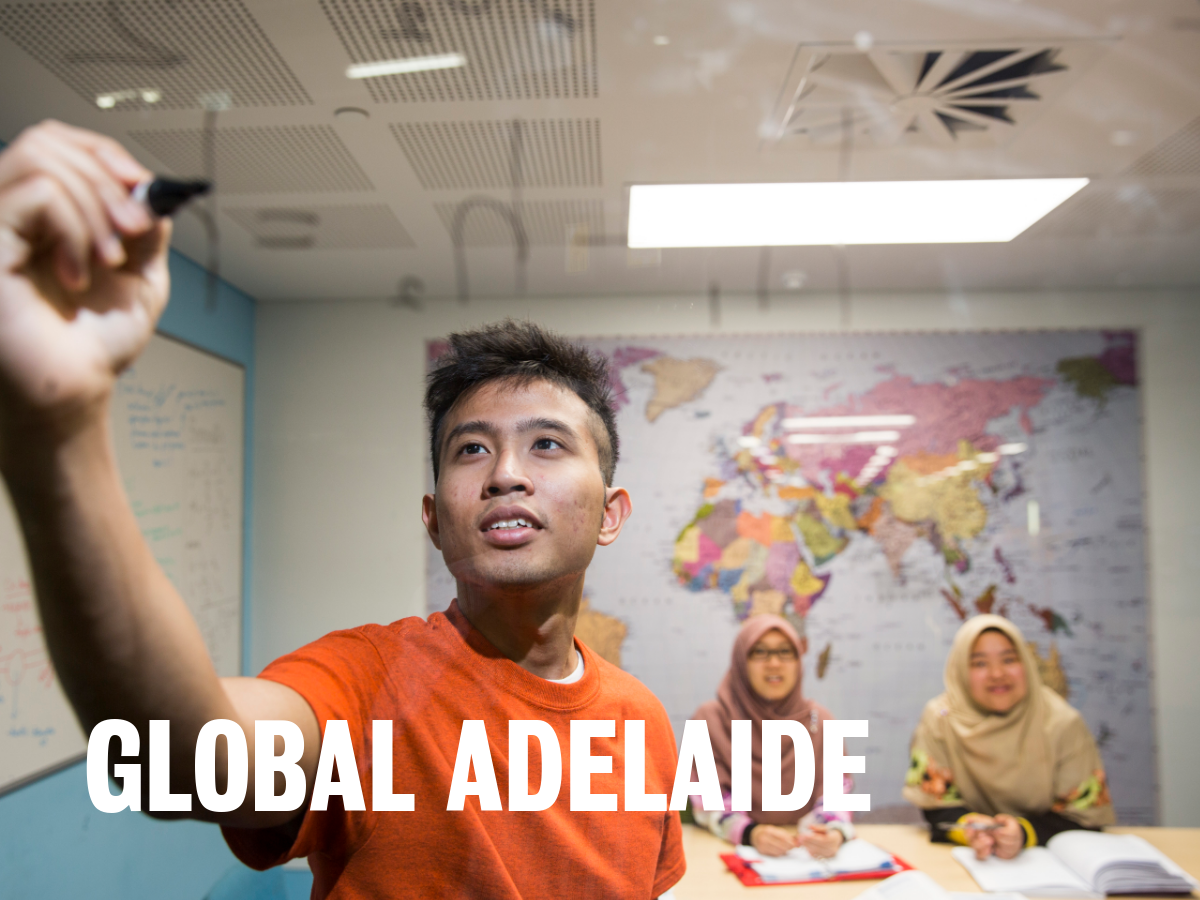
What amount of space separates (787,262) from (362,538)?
22.9 inches

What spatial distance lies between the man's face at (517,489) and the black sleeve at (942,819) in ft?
2.17

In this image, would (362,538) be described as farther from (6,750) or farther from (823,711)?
(823,711)

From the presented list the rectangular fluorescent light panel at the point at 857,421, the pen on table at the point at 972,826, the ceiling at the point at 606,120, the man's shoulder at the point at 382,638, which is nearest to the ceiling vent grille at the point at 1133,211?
the ceiling at the point at 606,120

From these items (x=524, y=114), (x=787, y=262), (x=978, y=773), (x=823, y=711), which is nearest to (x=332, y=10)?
(x=524, y=114)

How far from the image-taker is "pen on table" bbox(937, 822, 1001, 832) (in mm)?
851

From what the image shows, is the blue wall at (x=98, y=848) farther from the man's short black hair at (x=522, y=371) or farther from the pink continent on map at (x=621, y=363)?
the pink continent on map at (x=621, y=363)

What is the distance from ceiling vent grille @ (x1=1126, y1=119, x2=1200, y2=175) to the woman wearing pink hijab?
962 mm

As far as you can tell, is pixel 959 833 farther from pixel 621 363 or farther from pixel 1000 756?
pixel 621 363

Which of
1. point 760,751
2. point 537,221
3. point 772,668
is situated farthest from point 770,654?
point 537,221

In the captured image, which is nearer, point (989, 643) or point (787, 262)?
point (787, 262)

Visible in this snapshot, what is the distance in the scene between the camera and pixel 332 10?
0.81 meters

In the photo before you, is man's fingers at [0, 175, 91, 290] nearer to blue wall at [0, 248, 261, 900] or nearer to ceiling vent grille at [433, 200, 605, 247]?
blue wall at [0, 248, 261, 900]

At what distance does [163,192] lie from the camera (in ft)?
0.86

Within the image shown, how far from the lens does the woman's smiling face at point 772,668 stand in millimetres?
847
